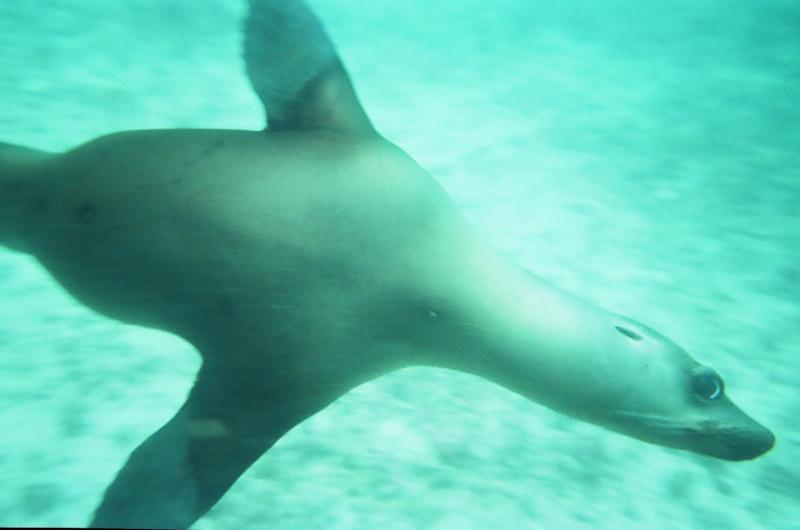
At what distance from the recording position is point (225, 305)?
Answer: 1.35 m

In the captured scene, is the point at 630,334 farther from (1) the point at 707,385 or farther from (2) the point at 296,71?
(2) the point at 296,71

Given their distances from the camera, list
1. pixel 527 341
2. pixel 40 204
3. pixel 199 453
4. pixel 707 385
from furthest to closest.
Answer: pixel 707 385, pixel 527 341, pixel 40 204, pixel 199 453

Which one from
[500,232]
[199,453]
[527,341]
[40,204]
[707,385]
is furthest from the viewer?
[500,232]

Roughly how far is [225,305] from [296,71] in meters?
0.63

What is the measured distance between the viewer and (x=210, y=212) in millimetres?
1341

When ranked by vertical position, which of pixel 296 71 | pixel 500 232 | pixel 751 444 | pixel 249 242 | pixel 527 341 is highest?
pixel 296 71

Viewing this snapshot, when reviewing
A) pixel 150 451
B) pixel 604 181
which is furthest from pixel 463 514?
pixel 604 181

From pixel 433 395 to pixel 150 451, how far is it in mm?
1186

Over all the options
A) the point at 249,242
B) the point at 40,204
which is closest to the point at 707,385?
the point at 249,242

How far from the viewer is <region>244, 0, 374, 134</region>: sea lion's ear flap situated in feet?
4.75

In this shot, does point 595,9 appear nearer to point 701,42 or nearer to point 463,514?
point 701,42

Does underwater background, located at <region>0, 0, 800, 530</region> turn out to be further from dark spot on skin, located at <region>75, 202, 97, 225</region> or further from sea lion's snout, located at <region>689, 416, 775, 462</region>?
dark spot on skin, located at <region>75, 202, 97, 225</region>

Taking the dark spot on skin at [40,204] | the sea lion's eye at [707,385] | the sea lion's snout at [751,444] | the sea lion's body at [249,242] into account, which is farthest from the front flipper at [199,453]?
the sea lion's snout at [751,444]

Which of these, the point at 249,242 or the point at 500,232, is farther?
the point at 500,232
